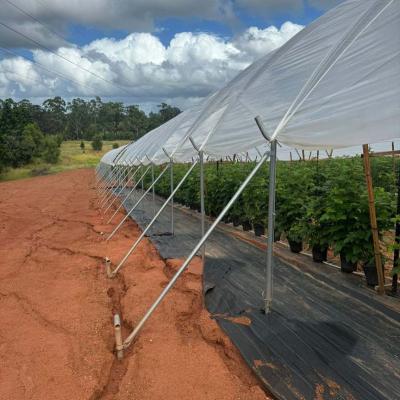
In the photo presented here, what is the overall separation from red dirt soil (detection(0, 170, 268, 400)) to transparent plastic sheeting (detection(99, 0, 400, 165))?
Answer: 186cm

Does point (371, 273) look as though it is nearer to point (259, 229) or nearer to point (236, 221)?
point (259, 229)

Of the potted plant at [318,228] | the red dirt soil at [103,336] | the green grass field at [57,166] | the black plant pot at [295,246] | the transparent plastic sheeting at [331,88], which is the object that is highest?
the transparent plastic sheeting at [331,88]

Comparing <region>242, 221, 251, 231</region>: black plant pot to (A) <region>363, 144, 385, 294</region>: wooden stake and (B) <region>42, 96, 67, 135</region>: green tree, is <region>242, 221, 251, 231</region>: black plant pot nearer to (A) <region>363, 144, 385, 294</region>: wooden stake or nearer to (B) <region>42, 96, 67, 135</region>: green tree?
(A) <region>363, 144, 385, 294</region>: wooden stake

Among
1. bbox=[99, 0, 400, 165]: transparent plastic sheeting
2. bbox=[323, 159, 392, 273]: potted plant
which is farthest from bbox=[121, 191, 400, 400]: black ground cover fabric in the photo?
bbox=[99, 0, 400, 165]: transparent plastic sheeting

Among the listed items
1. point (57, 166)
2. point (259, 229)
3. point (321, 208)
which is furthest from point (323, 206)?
point (57, 166)

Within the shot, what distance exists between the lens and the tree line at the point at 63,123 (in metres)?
38.4

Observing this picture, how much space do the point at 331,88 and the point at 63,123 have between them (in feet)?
292

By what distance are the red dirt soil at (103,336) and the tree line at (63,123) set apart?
34.9 meters

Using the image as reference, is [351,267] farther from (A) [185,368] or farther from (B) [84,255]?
(B) [84,255]

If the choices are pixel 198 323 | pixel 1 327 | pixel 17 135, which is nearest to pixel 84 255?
pixel 1 327

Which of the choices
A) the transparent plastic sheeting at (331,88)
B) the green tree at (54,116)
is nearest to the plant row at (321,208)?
the transparent plastic sheeting at (331,88)

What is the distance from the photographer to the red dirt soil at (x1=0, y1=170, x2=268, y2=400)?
2.77m

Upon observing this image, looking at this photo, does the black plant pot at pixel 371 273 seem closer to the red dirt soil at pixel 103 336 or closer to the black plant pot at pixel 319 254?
the black plant pot at pixel 319 254

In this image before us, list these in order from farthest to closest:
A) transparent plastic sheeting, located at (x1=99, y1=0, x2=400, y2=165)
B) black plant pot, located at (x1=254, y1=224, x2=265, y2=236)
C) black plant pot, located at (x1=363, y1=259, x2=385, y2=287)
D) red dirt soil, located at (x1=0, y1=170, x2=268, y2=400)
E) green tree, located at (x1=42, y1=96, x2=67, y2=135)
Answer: green tree, located at (x1=42, y1=96, x2=67, y2=135)
black plant pot, located at (x1=254, y1=224, x2=265, y2=236)
black plant pot, located at (x1=363, y1=259, x2=385, y2=287)
red dirt soil, located at (x1=0, y1=170, x2=268, y2=400)
transparent plastic sheeting, located at (x1=99, y1=0, x2=400, y2=165)
